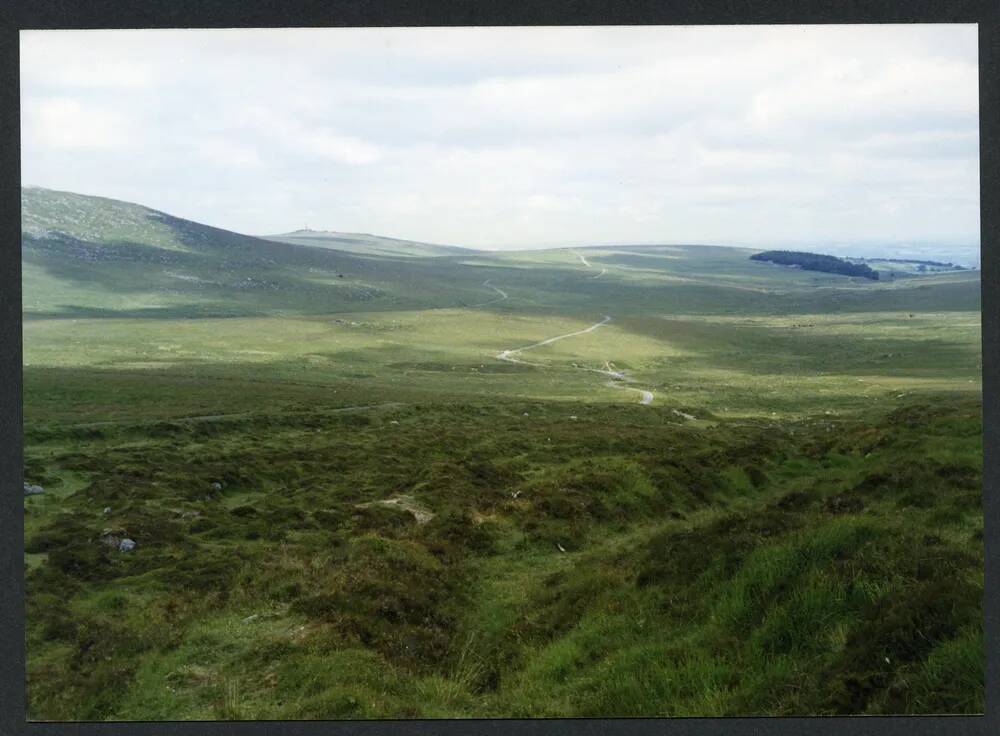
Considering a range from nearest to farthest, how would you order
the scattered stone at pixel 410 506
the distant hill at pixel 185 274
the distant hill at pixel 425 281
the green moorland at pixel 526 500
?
the green moorland at pixel 526 500 < the scattered stone at pixel 410 506 < the distant hill at pixel 425 281 < the distant hill at pixel 185 274

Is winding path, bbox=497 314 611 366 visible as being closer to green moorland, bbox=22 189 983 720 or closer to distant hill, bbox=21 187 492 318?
green moorland, bbox=22 189 983 720

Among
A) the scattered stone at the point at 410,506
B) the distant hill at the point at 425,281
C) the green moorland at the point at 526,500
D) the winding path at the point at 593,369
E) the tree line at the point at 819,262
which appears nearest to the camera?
the green moorland at the point at 526,500

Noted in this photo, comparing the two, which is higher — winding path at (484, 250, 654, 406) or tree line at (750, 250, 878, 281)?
tree line at (750, 250, 878, 281)

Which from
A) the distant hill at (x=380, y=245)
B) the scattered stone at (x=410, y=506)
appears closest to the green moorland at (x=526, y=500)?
the scattered stone at (x=410, y=506)

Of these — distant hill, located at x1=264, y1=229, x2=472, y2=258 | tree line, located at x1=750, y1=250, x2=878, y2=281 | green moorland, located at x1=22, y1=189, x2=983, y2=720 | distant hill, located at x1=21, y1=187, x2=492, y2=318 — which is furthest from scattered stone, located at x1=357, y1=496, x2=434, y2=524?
tree line, located at x1=750, y1=250, x2=878, y2=281

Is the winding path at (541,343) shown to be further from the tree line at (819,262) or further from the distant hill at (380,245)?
the tree line at (819,262)

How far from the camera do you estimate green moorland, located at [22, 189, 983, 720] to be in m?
4.44

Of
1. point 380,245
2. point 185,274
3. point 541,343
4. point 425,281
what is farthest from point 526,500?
point 185,274

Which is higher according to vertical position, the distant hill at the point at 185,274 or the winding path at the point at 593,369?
the distant hill at the point at 185,274

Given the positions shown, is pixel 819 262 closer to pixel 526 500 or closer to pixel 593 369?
pixel 593 369

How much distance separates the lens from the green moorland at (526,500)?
4.44 m

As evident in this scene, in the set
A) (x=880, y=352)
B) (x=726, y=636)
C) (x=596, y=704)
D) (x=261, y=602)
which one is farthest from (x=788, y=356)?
(x=261, y=602)

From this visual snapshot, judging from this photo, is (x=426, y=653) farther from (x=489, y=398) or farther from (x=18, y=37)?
(x=18, y=37)

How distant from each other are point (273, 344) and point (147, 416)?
6.68ft
